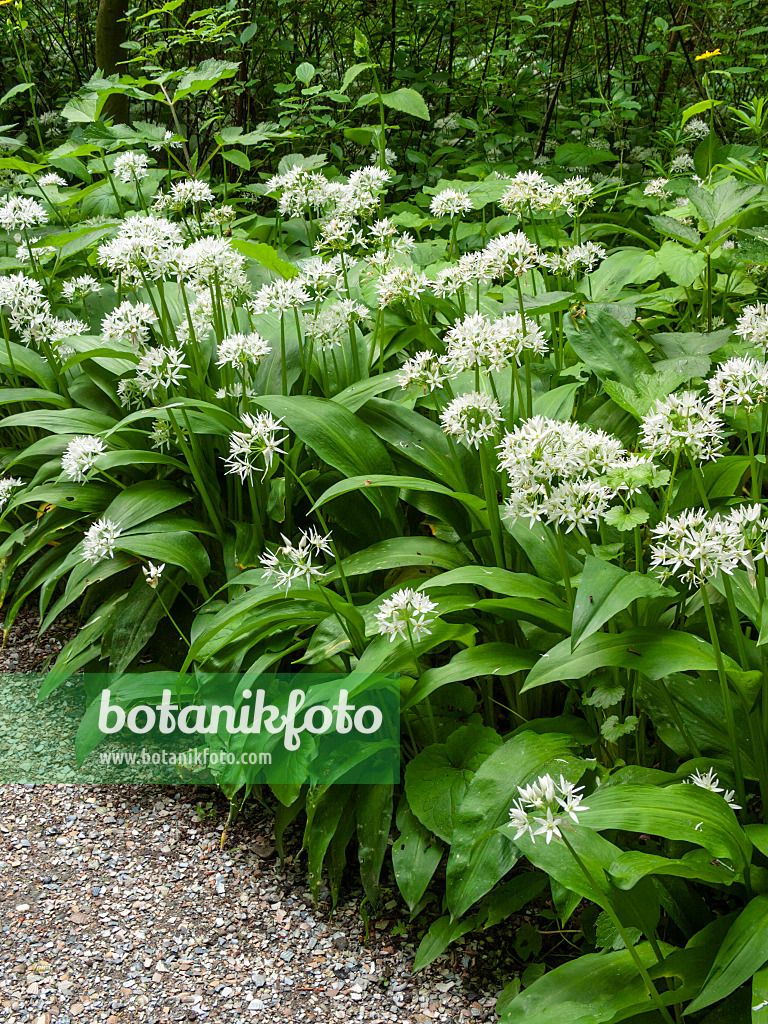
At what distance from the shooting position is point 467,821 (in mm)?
1610

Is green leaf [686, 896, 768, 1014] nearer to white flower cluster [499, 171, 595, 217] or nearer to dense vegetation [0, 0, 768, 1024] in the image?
dense vegetation [0, 0, 768, 1024]

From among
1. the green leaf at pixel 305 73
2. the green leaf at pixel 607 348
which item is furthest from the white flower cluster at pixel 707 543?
the green leaf at pixel 305 73

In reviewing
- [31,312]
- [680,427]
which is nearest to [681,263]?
[680,427]

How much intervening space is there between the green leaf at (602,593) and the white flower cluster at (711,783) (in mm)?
310

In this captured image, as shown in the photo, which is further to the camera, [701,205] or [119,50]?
[119,50]

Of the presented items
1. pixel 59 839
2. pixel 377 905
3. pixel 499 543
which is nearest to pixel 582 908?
pixel 377 905

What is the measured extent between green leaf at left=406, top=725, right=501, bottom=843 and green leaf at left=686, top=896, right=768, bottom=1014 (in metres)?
0.53

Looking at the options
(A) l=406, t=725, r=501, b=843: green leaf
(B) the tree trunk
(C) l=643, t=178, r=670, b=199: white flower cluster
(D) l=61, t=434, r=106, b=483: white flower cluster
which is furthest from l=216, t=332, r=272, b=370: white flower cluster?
(B) the tree trunk

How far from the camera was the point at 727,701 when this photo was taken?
56.4 inches

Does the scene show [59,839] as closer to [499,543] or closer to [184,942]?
[184,942]

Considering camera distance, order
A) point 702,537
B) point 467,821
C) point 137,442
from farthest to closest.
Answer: point 137,442 < point 467,821 < point 702,537

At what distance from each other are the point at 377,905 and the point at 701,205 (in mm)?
1897

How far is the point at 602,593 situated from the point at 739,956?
0.55 meters

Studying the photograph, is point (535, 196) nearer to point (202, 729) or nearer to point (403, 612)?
point (403, 612)
